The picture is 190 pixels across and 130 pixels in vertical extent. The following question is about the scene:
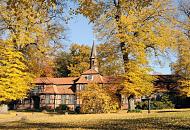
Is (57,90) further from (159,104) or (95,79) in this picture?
(159,104)

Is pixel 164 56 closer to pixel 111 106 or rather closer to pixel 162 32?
pixel 162 32

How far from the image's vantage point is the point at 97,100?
48.7 metres

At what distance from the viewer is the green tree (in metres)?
48.5

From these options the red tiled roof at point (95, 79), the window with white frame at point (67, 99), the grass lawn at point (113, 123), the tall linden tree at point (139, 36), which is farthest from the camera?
the window with white frame at point (67, 99)

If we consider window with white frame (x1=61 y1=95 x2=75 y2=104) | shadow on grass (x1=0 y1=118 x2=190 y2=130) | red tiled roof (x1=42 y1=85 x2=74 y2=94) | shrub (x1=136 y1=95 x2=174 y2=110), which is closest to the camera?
shadow on grass (x1=0 y1=118 x2=190 y2=130)

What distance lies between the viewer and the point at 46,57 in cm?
5809

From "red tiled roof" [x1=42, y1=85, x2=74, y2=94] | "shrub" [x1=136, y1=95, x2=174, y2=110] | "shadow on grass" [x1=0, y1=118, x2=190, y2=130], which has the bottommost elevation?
"shadow on grass" [x1=0, y1=118, x2=190, y2=130]

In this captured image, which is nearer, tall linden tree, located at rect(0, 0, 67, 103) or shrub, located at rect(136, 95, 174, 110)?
tall linden tree, located at rect(0, 0, 67, 103)

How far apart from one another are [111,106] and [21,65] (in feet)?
41.6

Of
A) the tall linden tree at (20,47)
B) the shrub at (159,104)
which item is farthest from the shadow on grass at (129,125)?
the shrub at (159,104)

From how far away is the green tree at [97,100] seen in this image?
4850cm

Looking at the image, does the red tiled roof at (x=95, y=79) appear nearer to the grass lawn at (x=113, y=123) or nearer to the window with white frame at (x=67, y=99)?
the window with white frame at (x=67, y=99)

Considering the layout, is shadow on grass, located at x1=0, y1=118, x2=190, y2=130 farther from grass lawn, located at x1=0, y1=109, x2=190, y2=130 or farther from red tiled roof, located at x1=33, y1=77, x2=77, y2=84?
red tiled roof, located at x1=33, y1=77, x2=77, y2=84

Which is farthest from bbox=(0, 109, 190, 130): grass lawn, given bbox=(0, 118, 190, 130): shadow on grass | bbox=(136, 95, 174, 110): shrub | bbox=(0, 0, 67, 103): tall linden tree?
bbox=(136, 95, 174, 110): shrub
